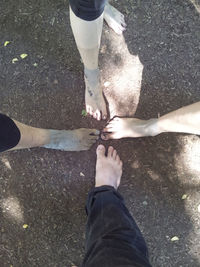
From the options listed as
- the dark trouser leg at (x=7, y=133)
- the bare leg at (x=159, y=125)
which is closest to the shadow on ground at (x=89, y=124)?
the bare leg at (x=159, y=125)

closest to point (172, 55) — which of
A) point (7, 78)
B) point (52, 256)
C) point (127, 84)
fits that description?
point (127, 84)

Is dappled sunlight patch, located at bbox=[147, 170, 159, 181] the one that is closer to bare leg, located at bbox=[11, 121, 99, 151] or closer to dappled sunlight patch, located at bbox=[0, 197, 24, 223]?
bare leg, located at bbox=[11, 121, 99, 151]

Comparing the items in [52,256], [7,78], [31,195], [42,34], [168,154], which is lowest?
[52,256]

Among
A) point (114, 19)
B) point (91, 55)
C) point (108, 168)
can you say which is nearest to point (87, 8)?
point (91, 55)

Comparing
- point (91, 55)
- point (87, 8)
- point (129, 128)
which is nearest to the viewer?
point (87, 8)

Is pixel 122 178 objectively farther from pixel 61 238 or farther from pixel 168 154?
pixel 61 238

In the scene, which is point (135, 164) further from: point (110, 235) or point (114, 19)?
point (114, 19)

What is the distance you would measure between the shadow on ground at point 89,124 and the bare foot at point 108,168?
0.06 metres

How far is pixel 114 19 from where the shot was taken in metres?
2.00

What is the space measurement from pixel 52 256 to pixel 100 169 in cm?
69

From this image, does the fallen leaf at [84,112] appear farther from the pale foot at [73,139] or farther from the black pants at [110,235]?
the black pants at [110,235]

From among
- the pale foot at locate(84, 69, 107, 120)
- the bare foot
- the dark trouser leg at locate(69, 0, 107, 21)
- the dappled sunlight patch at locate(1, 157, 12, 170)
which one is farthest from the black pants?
the dark trouser leg at locate(69, 0, 107, 21)

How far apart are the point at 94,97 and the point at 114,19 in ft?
1.92

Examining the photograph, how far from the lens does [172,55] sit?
2018 mm
